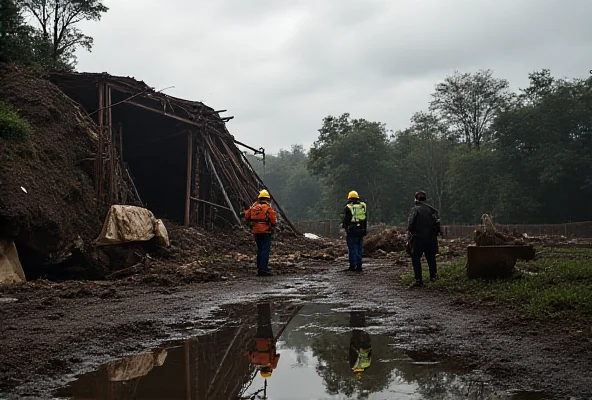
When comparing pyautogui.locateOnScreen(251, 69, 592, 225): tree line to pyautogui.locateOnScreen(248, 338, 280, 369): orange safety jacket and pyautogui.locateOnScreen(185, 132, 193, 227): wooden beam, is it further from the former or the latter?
pyautogui.locateOnScreen(248, 338, 280, 369): orange safety jacket

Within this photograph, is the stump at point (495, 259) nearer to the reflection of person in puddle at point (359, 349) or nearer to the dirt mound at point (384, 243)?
the reflection of person in puddle at point (359, 349)

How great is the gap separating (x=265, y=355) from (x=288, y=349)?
30cm

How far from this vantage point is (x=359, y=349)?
4961 millimetres

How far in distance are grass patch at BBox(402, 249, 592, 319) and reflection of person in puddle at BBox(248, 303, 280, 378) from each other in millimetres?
2954

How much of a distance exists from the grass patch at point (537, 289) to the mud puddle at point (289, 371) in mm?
1908

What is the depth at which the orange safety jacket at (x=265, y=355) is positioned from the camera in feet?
15.1

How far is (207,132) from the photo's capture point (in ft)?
63.0

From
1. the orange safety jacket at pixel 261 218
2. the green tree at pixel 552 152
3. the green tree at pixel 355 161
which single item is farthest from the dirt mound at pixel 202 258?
the green tree at pixel 355 161

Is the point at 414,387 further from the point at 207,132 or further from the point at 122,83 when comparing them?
the point at 207,132

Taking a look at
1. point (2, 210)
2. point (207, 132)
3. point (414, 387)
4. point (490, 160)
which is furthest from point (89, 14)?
point (490, 160)

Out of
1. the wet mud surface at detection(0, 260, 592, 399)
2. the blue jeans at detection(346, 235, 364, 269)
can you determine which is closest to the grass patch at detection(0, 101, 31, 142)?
the wet mud surface at detection(0, 260, 592, 399)

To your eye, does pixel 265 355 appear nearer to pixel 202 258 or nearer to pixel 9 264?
pixel 9 264

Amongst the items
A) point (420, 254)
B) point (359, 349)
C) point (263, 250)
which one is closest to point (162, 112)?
point (263, 250)

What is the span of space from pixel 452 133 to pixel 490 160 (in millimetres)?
11164
